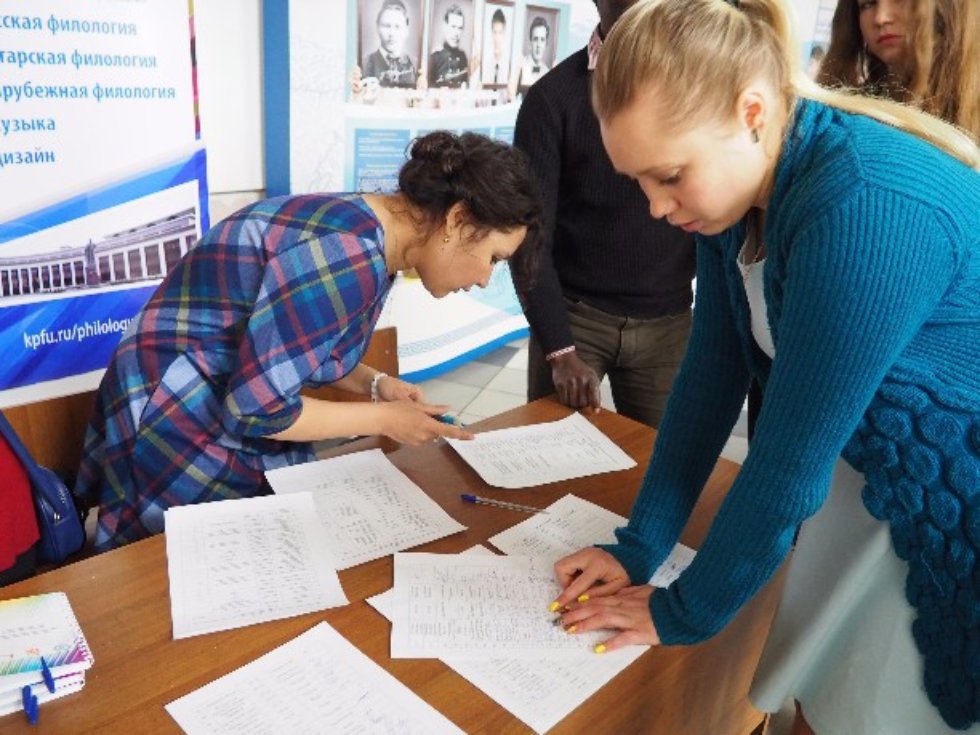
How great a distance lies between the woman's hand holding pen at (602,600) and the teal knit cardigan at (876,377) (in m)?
0.09

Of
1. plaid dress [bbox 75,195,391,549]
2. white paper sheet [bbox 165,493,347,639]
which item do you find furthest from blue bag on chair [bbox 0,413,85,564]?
white paper sheet [bbox 165,493,347,639]

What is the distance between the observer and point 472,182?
49.6 inches

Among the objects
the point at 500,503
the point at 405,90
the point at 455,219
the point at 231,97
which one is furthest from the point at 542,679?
the point at 405,90

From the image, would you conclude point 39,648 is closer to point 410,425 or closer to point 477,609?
point 477,609

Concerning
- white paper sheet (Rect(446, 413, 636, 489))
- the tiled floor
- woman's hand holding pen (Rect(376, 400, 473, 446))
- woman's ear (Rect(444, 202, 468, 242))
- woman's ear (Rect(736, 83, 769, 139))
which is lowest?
the tiled floor

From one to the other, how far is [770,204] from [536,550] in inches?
23.4

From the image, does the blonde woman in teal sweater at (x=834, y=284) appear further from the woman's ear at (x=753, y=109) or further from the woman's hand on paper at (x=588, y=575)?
the woman's hand on paper at (x=588, y=575)

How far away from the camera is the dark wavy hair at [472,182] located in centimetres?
126

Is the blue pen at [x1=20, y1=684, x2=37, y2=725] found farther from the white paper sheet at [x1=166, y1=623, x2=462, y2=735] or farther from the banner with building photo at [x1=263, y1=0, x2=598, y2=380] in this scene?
the banner with building photo at [x1=263, y1=0, x2=598, y2=380]

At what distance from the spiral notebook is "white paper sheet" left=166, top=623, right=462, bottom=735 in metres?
0.12

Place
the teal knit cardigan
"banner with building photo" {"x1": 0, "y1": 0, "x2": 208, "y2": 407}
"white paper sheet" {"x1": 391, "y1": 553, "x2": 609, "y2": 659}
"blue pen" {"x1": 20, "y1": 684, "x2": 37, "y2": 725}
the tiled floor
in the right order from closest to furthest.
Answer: the teal knit cardigan → "blue pen" {"x1": 20, "y1": 684, "x2": 37, "y2": 725} → "white paper sheet" {"x1": 391, "y1": 553, "x2": 609, "y2": 659} → "banner with building photo" {"x1": 0, "y1": 0, "x2": 208, "y2": 407} → the tiled floor

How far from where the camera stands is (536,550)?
111cm

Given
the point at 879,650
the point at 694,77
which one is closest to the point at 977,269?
the point at 694,77

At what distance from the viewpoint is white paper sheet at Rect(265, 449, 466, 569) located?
43.3 inches
